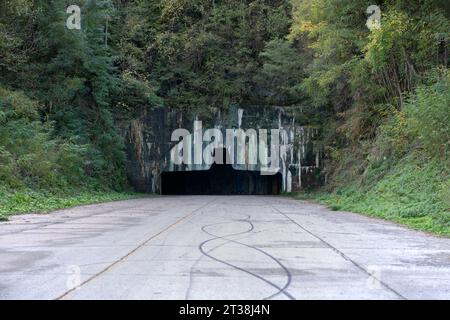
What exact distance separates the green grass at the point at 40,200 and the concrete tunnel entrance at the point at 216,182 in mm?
19155

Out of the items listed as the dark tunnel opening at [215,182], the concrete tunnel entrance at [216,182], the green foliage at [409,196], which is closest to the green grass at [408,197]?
the green foliage at [409,196]

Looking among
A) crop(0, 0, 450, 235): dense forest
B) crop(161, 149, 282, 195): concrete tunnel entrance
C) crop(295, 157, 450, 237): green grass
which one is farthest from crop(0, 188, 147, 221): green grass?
→ crop(161, 149, 282, 195): concrete tunnel entrance

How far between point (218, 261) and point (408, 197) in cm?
1300

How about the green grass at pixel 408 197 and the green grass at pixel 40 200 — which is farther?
the green grass at pixel 40 200

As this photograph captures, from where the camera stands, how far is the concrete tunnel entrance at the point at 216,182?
4866 cm

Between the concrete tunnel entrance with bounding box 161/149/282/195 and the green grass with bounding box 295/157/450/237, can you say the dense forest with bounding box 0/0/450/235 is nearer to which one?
the green grass with bounding box 295/157/450/237

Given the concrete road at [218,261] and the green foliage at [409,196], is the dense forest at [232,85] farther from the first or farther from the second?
the concrete road at [218,261]

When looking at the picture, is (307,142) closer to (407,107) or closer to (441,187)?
(407,107)

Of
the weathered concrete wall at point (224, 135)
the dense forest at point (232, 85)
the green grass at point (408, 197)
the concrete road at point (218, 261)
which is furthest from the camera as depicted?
the weathered concrete wall at point (224, 135)

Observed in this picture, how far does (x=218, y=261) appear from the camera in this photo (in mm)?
9117

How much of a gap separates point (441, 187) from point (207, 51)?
86.7 feet

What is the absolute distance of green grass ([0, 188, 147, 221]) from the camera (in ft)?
65.6
